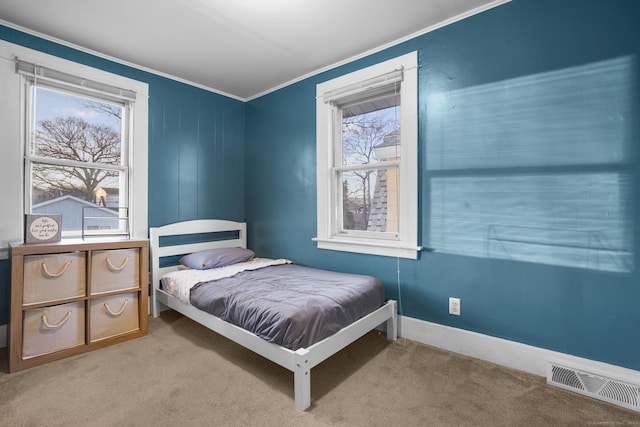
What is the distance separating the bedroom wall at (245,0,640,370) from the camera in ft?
5.71

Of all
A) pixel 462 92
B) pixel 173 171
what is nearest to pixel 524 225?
pixel 462 92

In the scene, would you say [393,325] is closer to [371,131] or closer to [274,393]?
[274,393]

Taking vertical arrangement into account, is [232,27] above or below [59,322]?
above

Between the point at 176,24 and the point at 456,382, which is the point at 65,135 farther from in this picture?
the point at 456,382

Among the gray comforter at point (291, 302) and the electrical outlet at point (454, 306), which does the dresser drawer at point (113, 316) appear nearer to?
the gray comforter at point (291, 302)

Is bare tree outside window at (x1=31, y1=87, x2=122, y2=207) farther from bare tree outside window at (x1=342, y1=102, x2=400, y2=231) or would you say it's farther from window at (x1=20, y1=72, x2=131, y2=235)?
bare tree outside window at (x1=342, y1=102, x2=400, y2=231)

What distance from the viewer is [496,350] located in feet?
6.94

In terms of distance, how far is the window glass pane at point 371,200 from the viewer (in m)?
2.69

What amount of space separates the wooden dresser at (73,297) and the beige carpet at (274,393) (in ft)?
0.43

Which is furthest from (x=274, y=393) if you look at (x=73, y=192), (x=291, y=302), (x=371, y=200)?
(x=73, y=192)

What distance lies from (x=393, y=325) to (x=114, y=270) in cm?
230

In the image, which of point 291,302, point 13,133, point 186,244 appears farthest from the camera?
point 186,244

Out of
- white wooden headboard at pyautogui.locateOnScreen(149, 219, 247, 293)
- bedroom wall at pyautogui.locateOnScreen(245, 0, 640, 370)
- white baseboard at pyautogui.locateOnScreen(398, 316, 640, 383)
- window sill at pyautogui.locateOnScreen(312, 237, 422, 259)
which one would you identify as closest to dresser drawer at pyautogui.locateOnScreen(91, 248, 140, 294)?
white wooden headboard at pyautogui.locateOnScreen(149, 219, 247, 293)

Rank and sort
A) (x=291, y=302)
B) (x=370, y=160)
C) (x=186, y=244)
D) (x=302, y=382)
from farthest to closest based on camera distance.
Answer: (x=186, y=244), (x=370, y=160), (x=291, y=302), (x=302, y=382)
